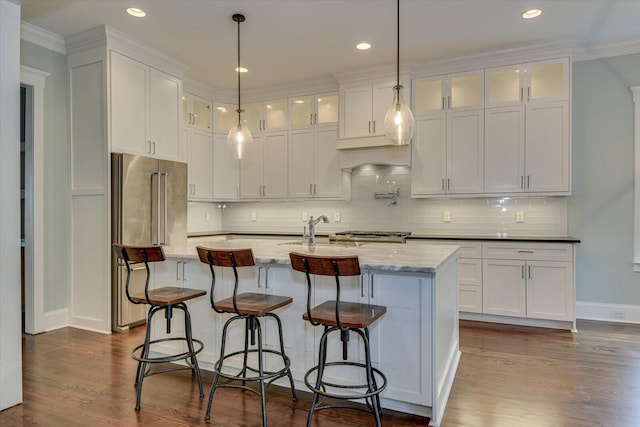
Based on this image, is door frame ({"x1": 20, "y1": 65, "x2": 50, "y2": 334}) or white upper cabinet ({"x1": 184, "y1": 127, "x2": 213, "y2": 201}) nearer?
door frame ({"x1": 20, "y1": 65, "x2": 50, "y2": 334})

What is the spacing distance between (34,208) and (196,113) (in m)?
2.37

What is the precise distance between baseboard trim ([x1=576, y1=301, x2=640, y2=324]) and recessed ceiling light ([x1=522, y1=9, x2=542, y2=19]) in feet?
9.94

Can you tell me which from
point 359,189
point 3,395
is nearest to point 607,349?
point 359,189

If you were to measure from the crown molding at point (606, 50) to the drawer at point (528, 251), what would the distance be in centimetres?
210

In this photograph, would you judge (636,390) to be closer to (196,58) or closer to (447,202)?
(447,202)

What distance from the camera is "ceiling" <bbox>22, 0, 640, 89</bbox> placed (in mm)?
3330

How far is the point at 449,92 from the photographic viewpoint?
4.54m

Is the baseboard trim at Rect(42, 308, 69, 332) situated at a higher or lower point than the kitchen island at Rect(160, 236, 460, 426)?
lower

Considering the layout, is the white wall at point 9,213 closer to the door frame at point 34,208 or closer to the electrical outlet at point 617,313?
the door frame at point 34,208

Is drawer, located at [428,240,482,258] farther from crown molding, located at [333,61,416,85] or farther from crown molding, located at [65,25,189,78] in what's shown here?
crown molding, located at [65,25,189,78]

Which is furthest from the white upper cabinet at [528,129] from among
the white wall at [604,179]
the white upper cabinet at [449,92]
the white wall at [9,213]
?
the white wall at [9,213]

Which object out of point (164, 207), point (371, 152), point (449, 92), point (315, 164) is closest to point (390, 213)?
point (371, 152)

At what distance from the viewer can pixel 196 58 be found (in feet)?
14.8

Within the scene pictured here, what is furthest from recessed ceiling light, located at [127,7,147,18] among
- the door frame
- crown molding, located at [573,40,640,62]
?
crown molding, located at [573,40,640,62]
